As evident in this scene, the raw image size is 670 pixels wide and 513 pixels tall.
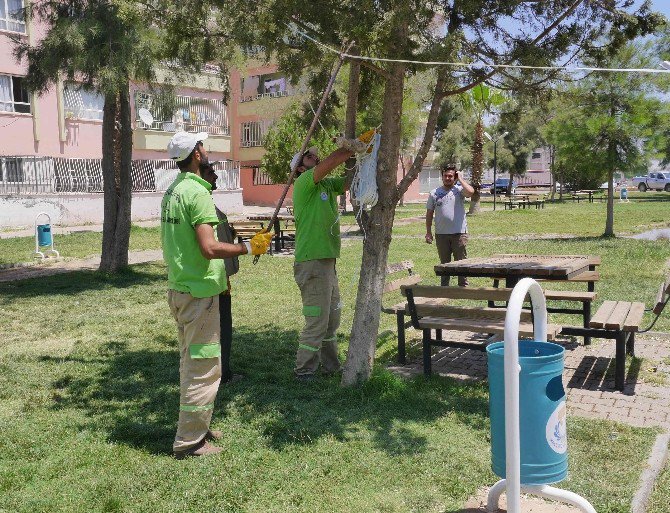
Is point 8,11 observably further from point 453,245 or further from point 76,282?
point 453,245

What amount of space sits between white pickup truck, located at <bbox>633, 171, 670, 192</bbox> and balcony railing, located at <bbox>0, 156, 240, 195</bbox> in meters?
36.2

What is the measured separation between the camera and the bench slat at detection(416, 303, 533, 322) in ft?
20.2

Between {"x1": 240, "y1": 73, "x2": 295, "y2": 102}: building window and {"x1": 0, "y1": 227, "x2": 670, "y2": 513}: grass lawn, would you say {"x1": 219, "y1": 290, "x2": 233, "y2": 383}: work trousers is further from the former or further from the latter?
{"x1": 240, "y1": 73, "x2": 295, "y2": 102}: building window

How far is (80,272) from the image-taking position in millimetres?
13070

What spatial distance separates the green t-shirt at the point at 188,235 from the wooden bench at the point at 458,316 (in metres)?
2.35

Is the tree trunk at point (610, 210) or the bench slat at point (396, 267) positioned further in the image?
the tree trunk at point (610, 210)

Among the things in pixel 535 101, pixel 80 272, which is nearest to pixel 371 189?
pixel 535 101

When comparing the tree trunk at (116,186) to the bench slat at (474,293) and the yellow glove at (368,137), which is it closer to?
the bench slat at (474,293)

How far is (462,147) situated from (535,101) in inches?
1589

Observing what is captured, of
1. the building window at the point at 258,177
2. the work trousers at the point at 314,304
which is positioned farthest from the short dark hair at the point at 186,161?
the building window at the point at 258,177

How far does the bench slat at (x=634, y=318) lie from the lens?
19.2ft

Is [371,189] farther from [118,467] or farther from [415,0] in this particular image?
[118,467]

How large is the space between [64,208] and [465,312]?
69.5ft

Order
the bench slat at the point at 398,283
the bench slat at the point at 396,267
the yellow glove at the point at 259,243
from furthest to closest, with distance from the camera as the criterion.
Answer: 1. the bench slat at the point at 396,267
2. the bench slat at the point at 398,283
3. the yellow glove at the point at 259,243
